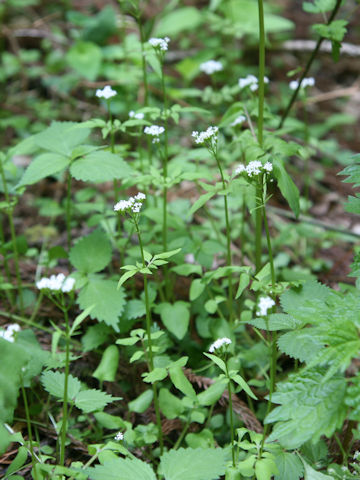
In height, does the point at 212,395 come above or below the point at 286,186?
below

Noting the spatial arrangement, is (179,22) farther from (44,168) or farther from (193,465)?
(193,465)

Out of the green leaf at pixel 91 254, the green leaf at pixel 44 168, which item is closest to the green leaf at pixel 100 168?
the green leaf at pixel 44 168

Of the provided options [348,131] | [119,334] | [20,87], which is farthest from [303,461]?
[20,87]

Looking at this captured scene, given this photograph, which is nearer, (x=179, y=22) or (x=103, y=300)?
(x=103, y=300)

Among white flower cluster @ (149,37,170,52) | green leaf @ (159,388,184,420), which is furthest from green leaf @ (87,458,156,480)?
white flower cluster @ (149,37,170,52)

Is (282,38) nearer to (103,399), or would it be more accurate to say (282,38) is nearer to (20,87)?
(20,87)

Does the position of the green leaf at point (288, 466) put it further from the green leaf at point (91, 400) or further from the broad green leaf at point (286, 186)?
the broad green leaf at point (286, 186)

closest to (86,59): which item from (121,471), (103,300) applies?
(103,300)
